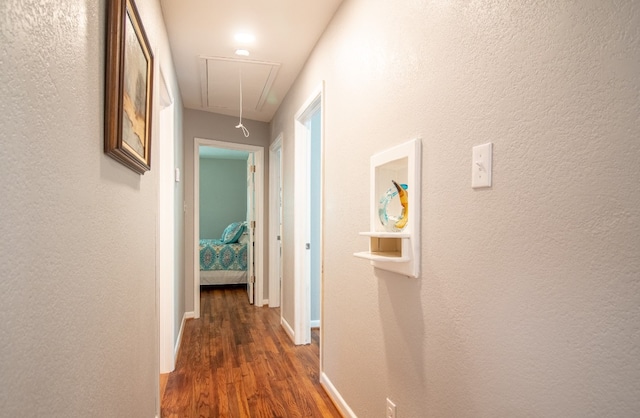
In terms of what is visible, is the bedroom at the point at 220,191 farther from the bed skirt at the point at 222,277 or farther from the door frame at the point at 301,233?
the door frame at the point at 301,233

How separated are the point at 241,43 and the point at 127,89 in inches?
60.4

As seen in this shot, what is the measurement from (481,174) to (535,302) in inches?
14.3

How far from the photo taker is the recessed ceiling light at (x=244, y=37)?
91.6 inches

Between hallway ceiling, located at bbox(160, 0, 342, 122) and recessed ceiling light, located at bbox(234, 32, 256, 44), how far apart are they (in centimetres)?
3

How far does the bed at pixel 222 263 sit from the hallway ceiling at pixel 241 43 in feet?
8.53

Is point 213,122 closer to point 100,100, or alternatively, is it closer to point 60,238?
point 100,100

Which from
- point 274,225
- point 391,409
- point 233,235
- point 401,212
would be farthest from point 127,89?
point 233,235

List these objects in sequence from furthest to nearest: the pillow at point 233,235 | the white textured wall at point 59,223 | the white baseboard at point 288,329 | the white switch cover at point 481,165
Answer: the pillow at point 233,235
the white baseboard at point 288,329
the white switch cover at point 481,165
the white textured wall at point 59,223

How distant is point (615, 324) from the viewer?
67 centimetres

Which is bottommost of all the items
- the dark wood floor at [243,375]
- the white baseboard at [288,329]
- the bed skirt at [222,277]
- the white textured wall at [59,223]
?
the dark wood floor at [243,375]

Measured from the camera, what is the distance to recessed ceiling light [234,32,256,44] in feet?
7.63

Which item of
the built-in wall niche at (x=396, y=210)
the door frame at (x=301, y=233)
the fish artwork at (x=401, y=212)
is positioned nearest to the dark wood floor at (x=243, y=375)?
the door frame at (x=301, y=233)

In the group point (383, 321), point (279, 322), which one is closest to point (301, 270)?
point (279, 322)

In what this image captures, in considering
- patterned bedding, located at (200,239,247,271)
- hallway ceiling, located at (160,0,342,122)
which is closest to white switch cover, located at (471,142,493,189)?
hallway ceiling, located at (160,0,342,122)
